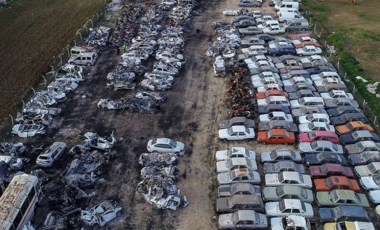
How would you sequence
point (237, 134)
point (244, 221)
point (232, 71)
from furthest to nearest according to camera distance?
point (232, 71) → point (237, 134) → point (244, 221)

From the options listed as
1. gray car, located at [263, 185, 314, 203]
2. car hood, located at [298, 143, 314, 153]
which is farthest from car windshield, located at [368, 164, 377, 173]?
gray car, located at [263, 185, 314, 203]

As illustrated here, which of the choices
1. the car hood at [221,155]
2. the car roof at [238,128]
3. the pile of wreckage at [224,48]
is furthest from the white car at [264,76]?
the car hood at [221,155]

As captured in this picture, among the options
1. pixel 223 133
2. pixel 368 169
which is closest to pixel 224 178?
pixel 223 133

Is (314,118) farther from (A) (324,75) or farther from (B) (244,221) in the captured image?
(B) (244,221)

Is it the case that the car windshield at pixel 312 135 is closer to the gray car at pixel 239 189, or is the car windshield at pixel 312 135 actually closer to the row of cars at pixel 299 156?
the row of cars at pixel 299 156

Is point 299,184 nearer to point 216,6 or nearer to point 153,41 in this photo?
point 153,41

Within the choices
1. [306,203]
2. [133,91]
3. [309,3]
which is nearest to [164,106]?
[133,91]
